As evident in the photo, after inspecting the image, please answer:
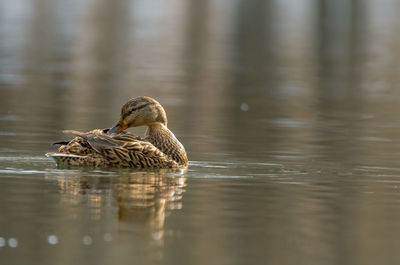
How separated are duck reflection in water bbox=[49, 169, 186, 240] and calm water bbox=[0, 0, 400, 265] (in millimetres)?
20

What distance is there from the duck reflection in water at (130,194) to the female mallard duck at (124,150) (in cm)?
18

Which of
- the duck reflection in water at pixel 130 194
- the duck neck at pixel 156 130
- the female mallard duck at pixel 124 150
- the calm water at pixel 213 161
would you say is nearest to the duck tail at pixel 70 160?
the female mallard duck at pixel 124 150

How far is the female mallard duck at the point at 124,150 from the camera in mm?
12875

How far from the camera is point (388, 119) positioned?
20.2 meters

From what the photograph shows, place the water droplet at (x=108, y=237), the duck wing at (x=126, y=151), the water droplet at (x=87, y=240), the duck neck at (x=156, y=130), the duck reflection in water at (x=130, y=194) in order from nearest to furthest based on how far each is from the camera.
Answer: the water droplet at (x=87, y=240) < the water droplet at (x=108, y=237) < the duck reflection in water at (x=130, y=194) < the duck wing at (x=126, y=151) < the duck neck at (x=156, y=130)

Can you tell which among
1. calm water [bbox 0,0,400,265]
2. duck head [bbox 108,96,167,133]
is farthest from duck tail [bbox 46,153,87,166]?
duck head [bbox 108,96,167,133]

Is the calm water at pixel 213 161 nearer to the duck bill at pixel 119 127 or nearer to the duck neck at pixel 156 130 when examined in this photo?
the duck neck at pixel 156 130

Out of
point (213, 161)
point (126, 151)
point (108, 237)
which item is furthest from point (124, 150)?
point (108, 237)

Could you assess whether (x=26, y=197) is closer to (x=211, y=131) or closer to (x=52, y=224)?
(x=52, y=224)

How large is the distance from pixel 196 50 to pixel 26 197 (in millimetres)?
29905

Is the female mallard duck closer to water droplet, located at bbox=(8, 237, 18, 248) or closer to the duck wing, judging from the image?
the duck wing

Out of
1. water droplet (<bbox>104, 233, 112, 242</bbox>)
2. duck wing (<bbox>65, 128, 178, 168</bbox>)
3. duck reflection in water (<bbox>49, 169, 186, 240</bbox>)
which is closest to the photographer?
water droplet (<bbox>104, 233, 112, 242</bbox>)

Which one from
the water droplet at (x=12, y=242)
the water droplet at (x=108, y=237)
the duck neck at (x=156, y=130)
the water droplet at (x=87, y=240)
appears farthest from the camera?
the duck neck at (x=156, y=130)

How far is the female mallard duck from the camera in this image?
12.9 metres
